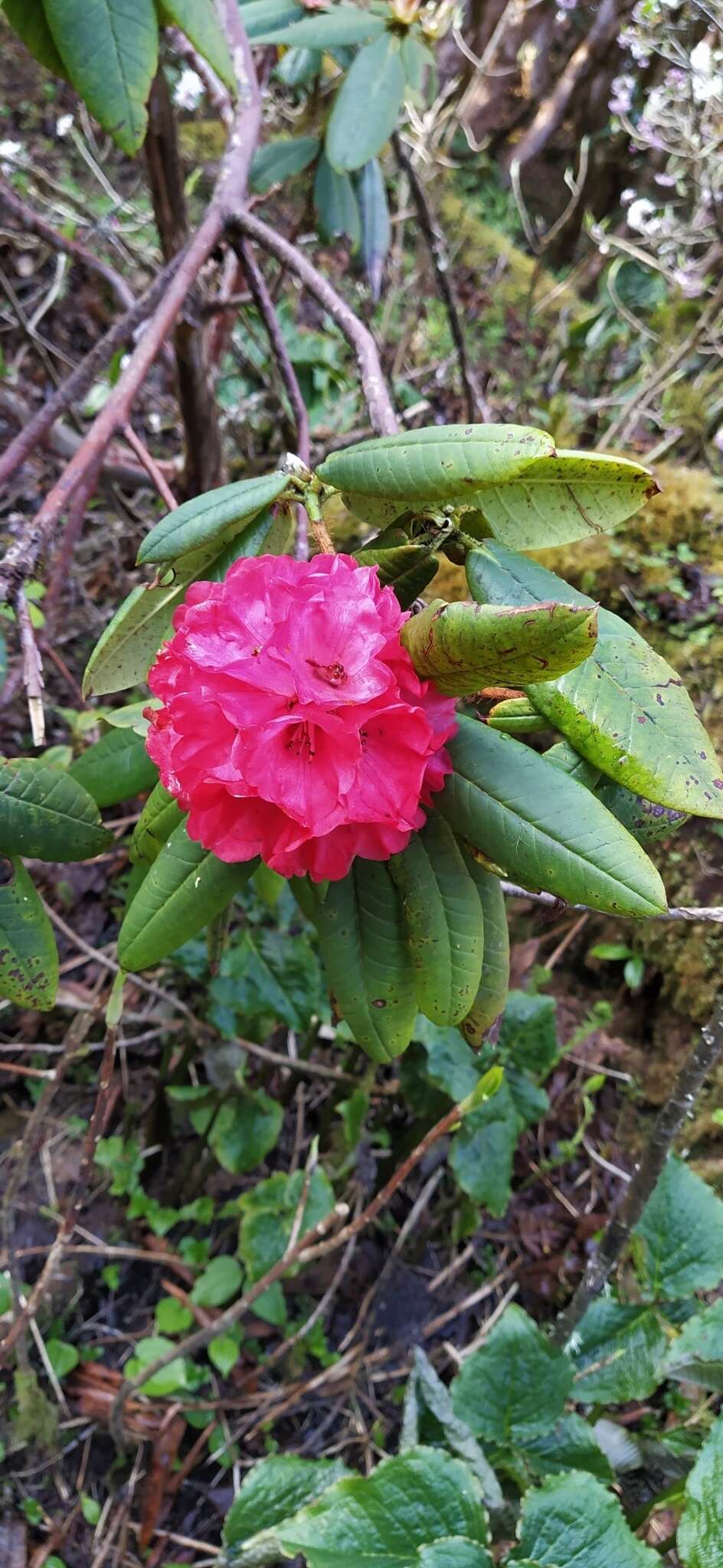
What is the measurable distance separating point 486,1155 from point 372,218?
1703 mm

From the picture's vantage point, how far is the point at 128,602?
670 mm

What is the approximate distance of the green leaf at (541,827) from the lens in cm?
55

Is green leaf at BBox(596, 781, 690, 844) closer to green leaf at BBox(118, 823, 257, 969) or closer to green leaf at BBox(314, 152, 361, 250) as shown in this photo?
green leaf at BBox(118, 823, 257, 969)

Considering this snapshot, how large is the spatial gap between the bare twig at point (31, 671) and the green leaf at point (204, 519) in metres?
0.11

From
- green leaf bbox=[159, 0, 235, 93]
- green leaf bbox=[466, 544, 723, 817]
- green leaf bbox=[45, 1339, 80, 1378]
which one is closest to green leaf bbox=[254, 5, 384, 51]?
green leaf bbox=[159, 0, 235, 93]

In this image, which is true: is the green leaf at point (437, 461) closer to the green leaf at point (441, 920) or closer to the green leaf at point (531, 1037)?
the green leaf at point (441, 920)

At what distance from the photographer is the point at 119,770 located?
2.72ft

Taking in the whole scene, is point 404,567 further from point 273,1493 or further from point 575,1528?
point 273,1493

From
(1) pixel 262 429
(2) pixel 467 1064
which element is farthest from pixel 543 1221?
(1) pixel 262 429

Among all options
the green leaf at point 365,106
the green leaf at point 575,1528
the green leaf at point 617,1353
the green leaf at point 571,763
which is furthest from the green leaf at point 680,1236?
the green leaf at point 365,106

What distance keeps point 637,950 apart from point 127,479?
4.60 ft

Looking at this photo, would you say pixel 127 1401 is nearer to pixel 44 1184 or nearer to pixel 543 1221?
pixel 44 1184

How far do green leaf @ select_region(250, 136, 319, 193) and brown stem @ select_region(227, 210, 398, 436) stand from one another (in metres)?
0.61

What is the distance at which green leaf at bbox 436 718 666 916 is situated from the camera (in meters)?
0.55
